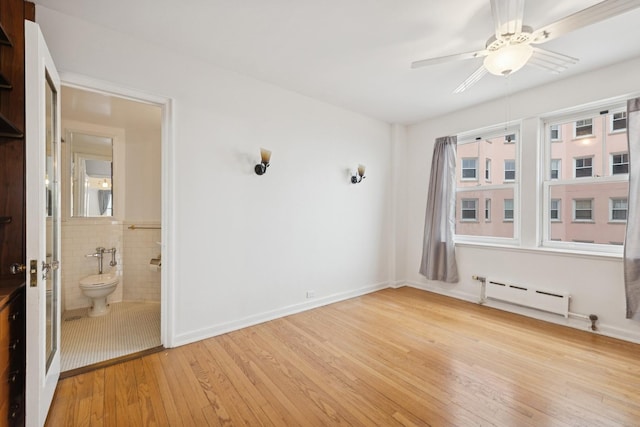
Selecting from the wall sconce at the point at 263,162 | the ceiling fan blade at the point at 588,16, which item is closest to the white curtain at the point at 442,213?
the ceiling fan blade at the point at 588,16

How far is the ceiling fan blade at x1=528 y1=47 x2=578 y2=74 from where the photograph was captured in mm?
1889

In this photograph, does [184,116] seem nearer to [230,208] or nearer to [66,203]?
[230,208]

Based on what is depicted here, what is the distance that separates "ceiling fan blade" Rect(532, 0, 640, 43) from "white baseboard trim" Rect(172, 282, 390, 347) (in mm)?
3156

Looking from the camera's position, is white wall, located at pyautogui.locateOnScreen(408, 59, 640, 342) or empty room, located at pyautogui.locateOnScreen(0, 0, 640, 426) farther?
white wall, located at pyautogui.locateOnScreen(408, 59, 640, 342)

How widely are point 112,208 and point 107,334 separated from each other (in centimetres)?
179

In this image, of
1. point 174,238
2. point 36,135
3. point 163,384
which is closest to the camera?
point 36,135

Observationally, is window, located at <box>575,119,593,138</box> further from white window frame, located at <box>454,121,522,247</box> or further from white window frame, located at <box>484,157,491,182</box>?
white window frame, located at <box>484,157,491,182</box>

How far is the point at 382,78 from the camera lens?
295cm

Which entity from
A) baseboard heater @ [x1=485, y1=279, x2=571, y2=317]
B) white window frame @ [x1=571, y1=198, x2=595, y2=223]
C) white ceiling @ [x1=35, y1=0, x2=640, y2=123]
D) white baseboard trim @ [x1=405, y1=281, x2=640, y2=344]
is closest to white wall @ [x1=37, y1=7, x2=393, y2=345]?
white ceiling @ [x1=35, y1=0, x2=640, y2=123]

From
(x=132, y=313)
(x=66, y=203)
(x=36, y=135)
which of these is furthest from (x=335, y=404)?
(x=66, y=203)

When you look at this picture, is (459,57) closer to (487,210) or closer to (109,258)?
(487,210)

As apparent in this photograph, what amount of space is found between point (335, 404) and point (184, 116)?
2.58 meters

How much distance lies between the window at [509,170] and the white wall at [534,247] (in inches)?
7.3

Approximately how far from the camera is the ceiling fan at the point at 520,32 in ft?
4.77
